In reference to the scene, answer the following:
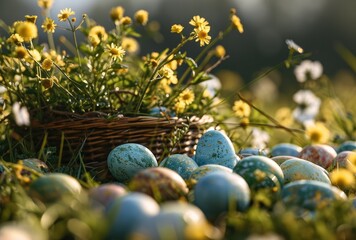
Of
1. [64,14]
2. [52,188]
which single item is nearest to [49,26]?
[64,14]

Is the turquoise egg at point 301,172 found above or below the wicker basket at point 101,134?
below

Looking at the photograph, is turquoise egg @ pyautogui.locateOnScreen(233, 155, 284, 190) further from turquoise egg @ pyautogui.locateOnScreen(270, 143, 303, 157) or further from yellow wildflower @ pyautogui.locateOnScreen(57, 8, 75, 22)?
yellow wildflower @ pyautogui.locateOnScreen(57, 8, 75, 22)

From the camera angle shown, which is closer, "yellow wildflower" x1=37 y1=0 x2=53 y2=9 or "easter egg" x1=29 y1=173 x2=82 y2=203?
"easter egg" x1=29 y1=173 x2=82 y2=203

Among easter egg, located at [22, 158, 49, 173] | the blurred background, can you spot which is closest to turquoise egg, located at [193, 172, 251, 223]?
easter egg, located at [22, 158, 49, 173]

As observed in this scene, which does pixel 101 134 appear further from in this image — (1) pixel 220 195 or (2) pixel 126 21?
(1) pixel 220 195

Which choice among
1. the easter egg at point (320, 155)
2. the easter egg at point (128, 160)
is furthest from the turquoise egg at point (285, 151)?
the easter egg at point (128, 160)

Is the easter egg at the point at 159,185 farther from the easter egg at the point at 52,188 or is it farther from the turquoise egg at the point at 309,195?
the turquoise egg at the point at 309,195

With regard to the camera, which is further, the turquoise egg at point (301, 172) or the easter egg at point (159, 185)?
the turquoise egg at point (301, 172)
